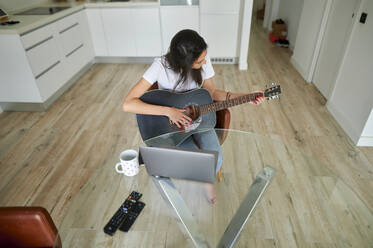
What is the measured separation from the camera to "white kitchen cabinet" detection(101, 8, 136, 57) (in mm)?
3738

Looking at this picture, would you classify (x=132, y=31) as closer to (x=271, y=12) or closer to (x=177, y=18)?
(x=177, y=18)

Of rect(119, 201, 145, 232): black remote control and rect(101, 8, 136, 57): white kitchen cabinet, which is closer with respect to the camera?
rect(119, 201, 145, 232): black remote control

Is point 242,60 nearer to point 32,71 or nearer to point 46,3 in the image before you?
point 32,71

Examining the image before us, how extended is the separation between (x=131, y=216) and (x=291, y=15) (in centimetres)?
469

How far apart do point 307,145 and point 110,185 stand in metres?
1.76

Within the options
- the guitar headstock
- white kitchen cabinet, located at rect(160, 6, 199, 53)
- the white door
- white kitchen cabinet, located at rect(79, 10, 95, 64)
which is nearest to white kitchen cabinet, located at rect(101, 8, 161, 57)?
white kitchen cabinet, located at rect(160, 6, 199, 53)

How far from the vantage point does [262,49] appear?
4.57 metres

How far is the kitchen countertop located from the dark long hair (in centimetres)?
186

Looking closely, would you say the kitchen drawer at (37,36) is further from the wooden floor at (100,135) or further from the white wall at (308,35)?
the white wall at (308,35)

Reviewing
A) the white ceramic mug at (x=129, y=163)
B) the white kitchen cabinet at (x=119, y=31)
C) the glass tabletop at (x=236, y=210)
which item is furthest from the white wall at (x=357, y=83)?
the white kitchen cabinet at (x=119, y=31)

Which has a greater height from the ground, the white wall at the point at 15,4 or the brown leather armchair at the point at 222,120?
the white wall at the point at 15,4

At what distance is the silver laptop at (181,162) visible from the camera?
96cm

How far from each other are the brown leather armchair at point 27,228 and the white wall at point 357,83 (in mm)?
2361

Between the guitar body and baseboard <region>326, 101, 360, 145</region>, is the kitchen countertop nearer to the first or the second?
the guitar body
